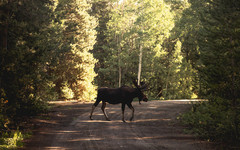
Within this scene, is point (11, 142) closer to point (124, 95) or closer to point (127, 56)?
point (124, 95)

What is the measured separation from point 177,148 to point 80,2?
1161 inches

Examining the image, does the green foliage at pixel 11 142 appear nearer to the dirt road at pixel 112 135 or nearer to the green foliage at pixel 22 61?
the dirt road at pixel 112 135

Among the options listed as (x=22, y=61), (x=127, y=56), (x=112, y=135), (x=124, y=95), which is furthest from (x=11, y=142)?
(x=127, y=56)

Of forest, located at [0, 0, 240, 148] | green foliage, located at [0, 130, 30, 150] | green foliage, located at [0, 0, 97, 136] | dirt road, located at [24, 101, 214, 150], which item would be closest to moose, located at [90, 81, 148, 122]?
forest, located at [0, 0, 240, 148]

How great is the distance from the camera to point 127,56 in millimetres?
42562

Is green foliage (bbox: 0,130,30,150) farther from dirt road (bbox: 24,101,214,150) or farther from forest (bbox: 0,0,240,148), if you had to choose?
forest (bbox: 0,0,240,148)

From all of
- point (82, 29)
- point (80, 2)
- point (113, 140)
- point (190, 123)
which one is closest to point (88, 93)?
point (82, 29)

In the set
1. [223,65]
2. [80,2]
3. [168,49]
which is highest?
[80,2]

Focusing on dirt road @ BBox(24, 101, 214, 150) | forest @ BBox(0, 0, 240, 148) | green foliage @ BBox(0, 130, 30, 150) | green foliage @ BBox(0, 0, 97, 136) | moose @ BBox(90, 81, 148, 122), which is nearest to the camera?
green foliage @ BBox(0, 130, 30, 150)

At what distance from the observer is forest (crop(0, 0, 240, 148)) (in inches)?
431

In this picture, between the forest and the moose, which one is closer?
the forest

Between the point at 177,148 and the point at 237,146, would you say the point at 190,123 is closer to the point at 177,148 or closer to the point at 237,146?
the point at 237,146

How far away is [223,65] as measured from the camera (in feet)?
35.3

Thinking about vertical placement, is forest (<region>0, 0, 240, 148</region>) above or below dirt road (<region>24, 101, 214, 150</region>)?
above
